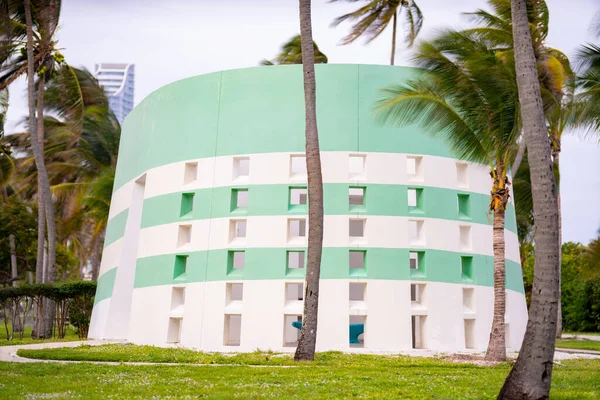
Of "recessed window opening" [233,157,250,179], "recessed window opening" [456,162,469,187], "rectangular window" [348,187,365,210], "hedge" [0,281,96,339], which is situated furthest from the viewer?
"hedge" [0,281,96,339]

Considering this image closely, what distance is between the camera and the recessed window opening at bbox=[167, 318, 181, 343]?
21.1 m

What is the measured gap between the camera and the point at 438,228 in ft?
67.8

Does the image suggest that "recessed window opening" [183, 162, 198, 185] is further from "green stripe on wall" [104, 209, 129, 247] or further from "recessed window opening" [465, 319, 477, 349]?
"recessed window opening" [465, 319, 477, 349]

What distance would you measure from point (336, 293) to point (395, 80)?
7225mm

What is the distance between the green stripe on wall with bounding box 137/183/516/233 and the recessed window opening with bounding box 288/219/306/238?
0.68 metres

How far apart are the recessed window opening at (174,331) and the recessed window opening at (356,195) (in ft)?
22.8

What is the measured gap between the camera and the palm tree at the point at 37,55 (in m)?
28.1

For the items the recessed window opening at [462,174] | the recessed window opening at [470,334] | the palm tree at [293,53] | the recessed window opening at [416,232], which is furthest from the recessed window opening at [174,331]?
the palm tree at [293,53]

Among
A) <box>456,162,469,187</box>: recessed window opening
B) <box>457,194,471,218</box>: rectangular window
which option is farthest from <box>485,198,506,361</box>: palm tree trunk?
<box>456,162,469,187</box>: recessed window opening

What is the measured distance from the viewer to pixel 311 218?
49.9 feet

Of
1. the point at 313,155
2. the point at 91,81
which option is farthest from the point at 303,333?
the point at 91,81

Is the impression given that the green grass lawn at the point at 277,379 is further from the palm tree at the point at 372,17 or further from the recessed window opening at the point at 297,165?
the palm tree at the point at 372,17

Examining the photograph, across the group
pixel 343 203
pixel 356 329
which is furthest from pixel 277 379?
pixel 356 329

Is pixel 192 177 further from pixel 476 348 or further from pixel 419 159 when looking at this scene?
pixel 476 348
